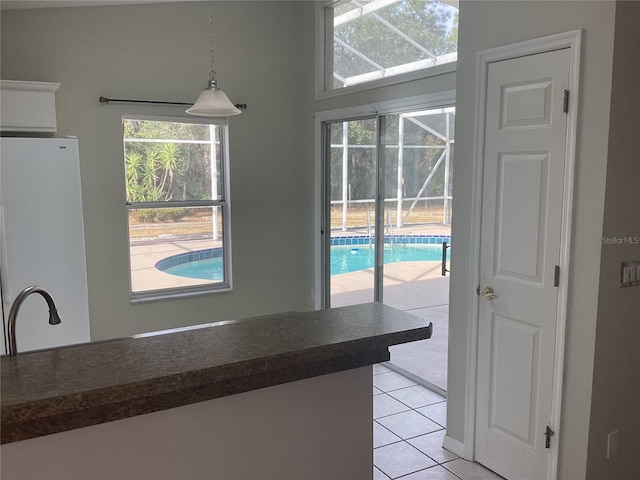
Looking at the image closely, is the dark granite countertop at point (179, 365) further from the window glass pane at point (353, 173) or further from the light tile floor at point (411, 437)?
the window glass pane at point (353, 173)

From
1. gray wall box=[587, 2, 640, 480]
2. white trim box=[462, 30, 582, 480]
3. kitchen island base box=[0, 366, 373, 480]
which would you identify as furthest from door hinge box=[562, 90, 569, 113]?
kitchen island base box=[0, 366, 373, 480]

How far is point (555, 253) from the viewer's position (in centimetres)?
238

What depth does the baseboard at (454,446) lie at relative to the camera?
9.72 ft

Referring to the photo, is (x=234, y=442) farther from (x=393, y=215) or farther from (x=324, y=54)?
(x=324, y=54)

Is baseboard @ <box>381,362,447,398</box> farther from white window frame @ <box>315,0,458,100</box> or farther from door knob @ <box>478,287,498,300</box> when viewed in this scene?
white window frame @ <box>315,0,458,100</box>

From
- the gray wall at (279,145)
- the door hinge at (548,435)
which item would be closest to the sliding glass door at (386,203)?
the gray wall at (279,145)

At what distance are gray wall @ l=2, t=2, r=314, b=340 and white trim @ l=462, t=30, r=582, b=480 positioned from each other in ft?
7.71

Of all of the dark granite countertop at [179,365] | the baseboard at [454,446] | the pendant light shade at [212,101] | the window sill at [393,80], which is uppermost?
the window sill at [393,80]

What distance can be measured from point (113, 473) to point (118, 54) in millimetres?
3763

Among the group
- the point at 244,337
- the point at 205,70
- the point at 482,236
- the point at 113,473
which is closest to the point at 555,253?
the point at 482,236

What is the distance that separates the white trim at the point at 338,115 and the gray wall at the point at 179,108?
20cm

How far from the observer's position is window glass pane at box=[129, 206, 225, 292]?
14.5ft

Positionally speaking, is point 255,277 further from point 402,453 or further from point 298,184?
point 402,453

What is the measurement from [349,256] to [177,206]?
5.13ft
